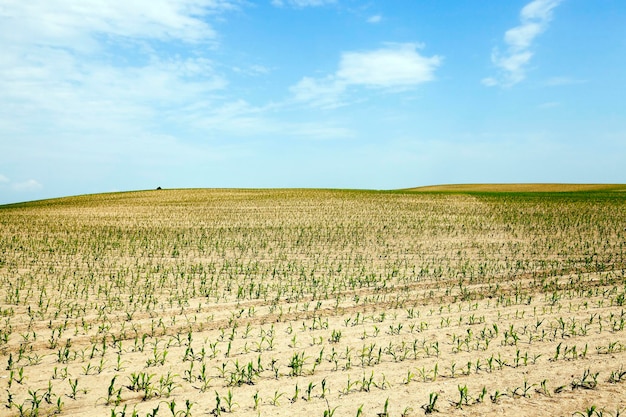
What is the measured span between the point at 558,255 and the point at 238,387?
16.6 metres

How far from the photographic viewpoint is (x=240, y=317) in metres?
10.3

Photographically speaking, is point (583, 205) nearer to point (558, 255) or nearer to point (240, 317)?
point (558, 255)

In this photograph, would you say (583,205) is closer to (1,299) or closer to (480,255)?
(480,255)

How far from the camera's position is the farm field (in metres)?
6.38

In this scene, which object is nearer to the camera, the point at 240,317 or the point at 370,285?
the point at 240,317

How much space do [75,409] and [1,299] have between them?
25.2 feet

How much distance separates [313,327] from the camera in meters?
9.52

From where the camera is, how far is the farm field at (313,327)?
638cm

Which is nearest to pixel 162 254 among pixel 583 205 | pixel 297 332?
pixel 297 332

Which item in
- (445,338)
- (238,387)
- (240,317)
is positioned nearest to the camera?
(238,387)

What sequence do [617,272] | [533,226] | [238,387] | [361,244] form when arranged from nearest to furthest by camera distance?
[238,387] < [617,272] < [361,244] < [533,226]

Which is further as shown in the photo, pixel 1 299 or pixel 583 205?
pixel 583 205

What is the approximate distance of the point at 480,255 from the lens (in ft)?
63.9

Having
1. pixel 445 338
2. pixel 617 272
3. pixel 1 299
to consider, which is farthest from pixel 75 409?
pixel 617 272
